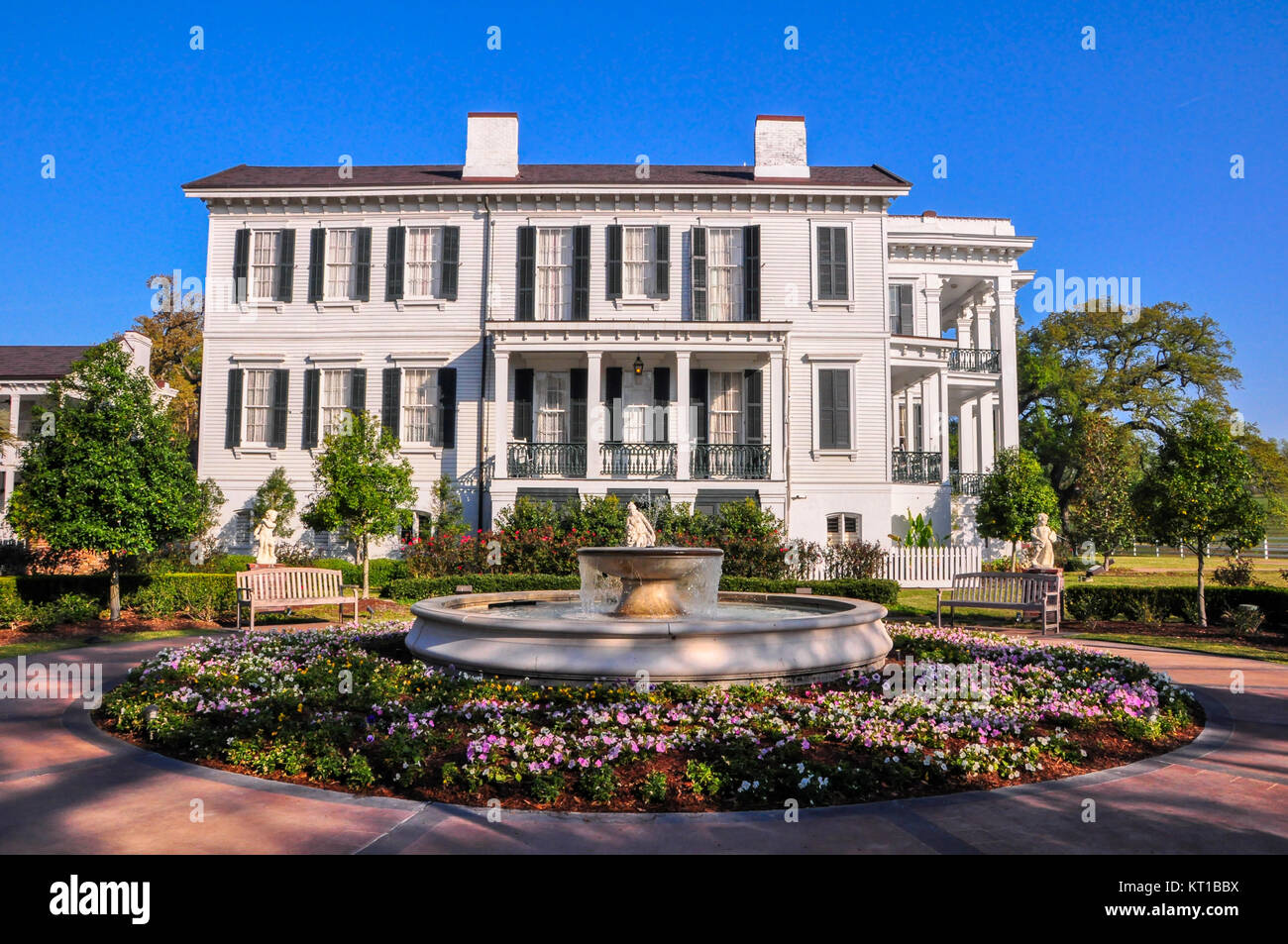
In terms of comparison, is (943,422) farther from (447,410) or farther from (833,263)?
(447,410)

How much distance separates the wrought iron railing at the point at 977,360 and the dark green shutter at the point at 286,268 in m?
21.5

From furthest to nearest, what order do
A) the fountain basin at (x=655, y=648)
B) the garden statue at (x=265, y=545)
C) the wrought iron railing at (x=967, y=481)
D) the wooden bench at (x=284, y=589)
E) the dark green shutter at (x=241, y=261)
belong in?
the wrought iron railing at (x=967, y=481) → the dark green shutter at (x=241, y=261) → the garden statue at (x=265, y=545) → the wooden bench at (x=284, y=589) → the fountain basin at (x=655, y=648)

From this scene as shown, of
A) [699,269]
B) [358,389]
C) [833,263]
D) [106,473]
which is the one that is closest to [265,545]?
[106,473]

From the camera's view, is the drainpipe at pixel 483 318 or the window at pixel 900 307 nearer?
the drainpipe at pixel 483 318

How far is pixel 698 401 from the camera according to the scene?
24.0 metres

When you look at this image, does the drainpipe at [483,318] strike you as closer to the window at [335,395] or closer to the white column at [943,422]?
the window at [335,395]

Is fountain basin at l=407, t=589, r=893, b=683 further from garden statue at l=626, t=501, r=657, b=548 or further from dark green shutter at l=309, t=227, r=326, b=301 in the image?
dark green shutter at l=309, t=227, r=326, b=301

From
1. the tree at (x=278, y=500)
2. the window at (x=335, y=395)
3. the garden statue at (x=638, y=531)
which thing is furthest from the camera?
the window at (x=335, y=395)

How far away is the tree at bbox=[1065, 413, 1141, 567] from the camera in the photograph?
29.8 meters

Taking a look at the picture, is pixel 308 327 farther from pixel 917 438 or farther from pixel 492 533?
pixel 917 438

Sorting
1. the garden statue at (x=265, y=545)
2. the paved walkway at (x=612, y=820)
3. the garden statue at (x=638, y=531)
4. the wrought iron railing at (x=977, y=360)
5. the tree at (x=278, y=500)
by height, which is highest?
the wrought iron railing at (x=977, y=360)

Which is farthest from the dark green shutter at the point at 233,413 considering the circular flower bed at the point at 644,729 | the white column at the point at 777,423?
the circular flower bed at the point at 644,729

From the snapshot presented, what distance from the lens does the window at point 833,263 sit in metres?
23.8

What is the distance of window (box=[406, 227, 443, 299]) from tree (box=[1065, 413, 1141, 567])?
971 inches
